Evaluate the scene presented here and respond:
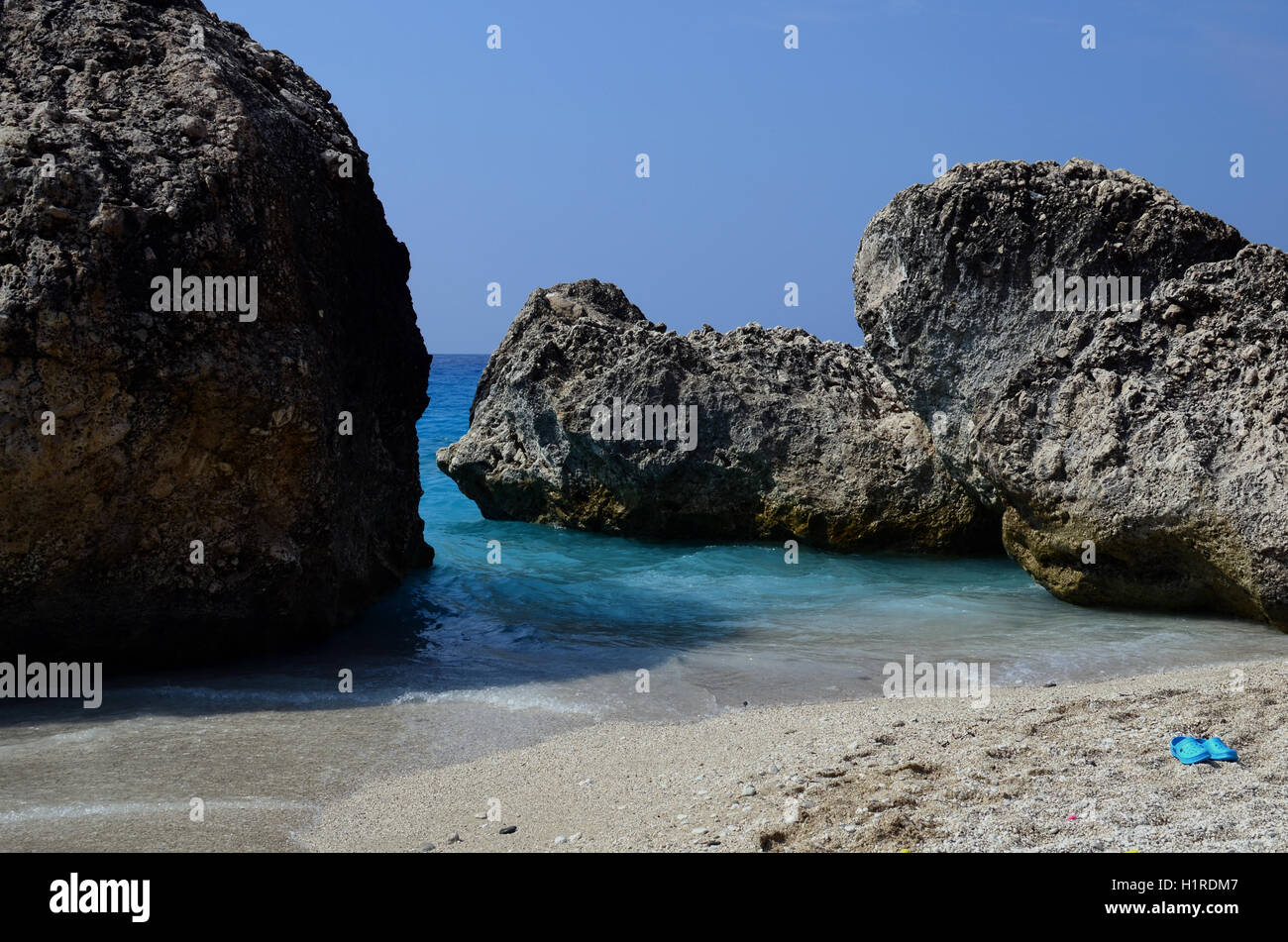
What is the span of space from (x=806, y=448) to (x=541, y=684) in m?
5.81

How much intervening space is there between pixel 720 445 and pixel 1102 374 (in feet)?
16.2

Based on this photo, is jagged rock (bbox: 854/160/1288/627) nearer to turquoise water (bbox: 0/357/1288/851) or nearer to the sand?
turquoise water (bbox: 0/357/1288/851)

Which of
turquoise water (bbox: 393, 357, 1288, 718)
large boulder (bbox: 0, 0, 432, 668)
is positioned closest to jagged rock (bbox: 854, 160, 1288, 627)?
turquoise water (bbox: 393, 357, 1288, 718)

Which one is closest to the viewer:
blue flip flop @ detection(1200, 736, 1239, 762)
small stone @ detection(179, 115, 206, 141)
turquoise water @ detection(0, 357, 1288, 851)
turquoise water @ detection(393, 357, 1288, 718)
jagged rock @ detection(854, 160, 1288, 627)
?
blue flip flop @ detection(1200, 736, 1239, 762)

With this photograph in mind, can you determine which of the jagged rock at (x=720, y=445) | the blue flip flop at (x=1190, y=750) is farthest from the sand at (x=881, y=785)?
the jagged rock at (x=720, y=445)

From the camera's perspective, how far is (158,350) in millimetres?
6812

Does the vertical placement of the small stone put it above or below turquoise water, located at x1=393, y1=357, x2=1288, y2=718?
above

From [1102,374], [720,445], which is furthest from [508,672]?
[720,445]

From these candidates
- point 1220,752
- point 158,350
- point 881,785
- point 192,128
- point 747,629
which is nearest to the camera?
point 881,785

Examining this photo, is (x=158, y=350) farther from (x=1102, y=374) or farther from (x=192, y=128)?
(x=1102, y=374)

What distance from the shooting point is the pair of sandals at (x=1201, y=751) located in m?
4.75

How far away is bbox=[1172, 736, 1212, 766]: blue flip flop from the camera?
4746mm
